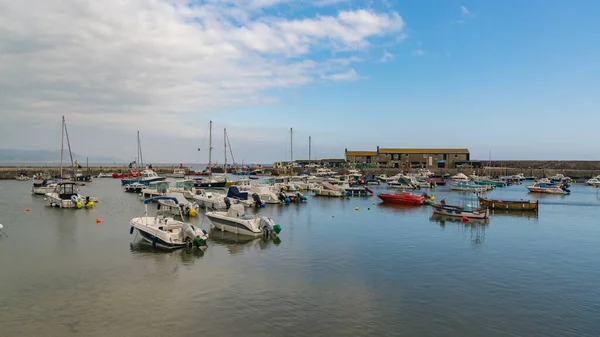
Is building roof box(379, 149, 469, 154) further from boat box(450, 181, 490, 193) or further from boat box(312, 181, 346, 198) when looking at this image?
boat box(312, 181, 346, 198)

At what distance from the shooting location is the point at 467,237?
A: 2873 cm

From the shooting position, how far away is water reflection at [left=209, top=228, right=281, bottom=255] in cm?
2483

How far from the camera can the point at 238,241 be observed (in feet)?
87.1

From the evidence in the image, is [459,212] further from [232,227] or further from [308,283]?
[308,283]

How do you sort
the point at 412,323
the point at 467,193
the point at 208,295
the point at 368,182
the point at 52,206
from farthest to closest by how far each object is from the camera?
the point at 368,182
the point at 467,193
the point at 52,206
the point at 208,295
the point at 412,323

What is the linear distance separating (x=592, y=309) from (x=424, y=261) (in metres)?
7.89

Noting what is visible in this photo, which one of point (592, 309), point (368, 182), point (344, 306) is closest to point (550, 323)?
point (592, 309)

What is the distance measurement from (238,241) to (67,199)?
85.6ft

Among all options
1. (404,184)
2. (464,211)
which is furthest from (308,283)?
(404,184)

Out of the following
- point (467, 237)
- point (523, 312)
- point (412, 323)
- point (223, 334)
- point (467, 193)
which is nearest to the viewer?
point (223, 334)

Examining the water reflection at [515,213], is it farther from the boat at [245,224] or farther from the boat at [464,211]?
the boat at [245,224]

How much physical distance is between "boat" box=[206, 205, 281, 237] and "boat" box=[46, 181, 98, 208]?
21.3 m

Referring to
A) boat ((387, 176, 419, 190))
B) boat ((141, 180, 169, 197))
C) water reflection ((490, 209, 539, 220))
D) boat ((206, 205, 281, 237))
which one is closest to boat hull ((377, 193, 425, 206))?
water reflection ((490, 209, 539, 220))

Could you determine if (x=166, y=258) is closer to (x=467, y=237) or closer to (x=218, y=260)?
(x=218, y=260)
